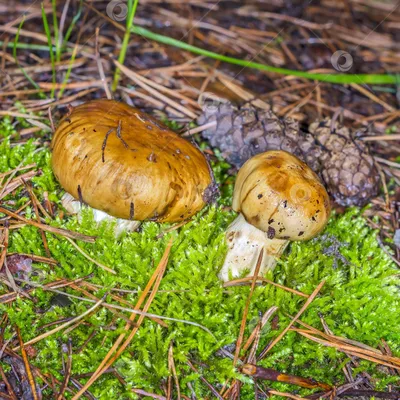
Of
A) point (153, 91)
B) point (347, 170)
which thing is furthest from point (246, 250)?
point (153, 91)

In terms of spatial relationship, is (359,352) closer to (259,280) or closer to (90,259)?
(259,280)

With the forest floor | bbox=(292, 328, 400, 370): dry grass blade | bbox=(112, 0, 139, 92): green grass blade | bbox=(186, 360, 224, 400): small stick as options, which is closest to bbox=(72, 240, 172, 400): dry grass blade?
the forest floor

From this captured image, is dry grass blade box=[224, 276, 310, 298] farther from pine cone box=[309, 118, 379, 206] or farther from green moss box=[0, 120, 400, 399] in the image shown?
pine cone box=[309, 118, 379, 206]

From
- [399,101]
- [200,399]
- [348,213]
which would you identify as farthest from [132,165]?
[399,101]

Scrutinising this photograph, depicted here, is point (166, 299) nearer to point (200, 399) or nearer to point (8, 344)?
point (200, 399)

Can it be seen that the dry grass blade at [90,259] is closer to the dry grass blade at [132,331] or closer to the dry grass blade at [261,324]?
the dry grass blade at [132,331]
